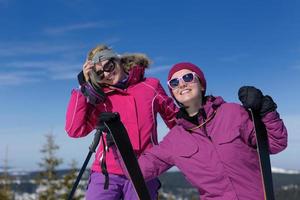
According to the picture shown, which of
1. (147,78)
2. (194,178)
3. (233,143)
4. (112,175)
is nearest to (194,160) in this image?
(194,178)

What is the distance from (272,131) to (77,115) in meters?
1.93

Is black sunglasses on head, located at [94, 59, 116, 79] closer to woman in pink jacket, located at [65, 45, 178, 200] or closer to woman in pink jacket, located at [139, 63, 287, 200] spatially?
woman in pink jacket, located at [65, 45, 178, 200]

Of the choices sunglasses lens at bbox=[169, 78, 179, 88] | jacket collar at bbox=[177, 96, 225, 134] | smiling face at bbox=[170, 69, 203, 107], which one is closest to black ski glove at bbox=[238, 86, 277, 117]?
jacket collar at bbox=[177, 96, 225, 134]

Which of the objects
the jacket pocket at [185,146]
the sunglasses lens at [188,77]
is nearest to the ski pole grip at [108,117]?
the jacket pocket at [185,146]

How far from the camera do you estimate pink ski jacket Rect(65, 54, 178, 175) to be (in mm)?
4223

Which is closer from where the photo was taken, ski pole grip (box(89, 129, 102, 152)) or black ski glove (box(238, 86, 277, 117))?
black ski glove (box(238, 86, 277, 117))

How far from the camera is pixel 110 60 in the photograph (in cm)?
441

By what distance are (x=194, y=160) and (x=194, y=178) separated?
0.14m

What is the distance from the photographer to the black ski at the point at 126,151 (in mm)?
3518

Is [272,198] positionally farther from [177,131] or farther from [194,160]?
[177,131]

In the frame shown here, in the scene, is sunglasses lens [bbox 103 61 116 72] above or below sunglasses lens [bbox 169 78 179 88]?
above

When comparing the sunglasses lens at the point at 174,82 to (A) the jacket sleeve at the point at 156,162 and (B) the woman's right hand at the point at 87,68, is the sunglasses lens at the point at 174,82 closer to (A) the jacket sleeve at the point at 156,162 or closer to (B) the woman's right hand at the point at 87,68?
(A) the jacket sleeve at the point at 156,162

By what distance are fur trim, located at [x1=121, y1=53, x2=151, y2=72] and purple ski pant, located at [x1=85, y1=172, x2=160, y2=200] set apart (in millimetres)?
1179

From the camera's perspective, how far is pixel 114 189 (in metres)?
4.17
